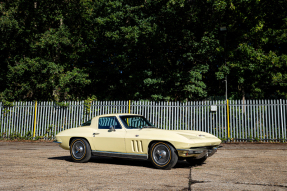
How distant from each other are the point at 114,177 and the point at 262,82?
18.5 metres

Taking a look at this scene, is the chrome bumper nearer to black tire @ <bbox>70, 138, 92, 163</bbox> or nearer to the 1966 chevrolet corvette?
the 1966 chevrolet corvette

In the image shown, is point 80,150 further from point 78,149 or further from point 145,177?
point 145,177

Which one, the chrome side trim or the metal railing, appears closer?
the chrome side trim

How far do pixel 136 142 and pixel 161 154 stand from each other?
76cm

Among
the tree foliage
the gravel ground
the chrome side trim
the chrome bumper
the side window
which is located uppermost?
the tree foliage

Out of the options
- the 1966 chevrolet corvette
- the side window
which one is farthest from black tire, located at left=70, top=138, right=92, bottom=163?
the side window

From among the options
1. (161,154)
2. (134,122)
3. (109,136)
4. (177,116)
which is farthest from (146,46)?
(161,154)

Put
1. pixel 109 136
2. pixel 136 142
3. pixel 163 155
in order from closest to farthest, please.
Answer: pixel 163 155 < pixel 136 142 < pixel 109 136

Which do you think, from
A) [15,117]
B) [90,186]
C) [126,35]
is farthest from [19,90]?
[90,186]

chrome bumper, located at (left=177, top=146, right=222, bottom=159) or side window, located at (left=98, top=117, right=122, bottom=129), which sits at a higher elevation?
side window, located at (left=98, top=117, right=122, bottom=129)

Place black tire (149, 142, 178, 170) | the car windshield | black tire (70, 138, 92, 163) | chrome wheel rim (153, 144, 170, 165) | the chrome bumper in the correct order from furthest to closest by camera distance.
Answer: black tire (70, 138, 92, 163) → the car windshield → chrome wheel rim (153, 144, 170, 165) → black tire (149, 142, 178, 170) → the chrome bumper

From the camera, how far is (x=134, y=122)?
7.73 metres

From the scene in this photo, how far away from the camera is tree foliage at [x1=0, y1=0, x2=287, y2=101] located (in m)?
18.6

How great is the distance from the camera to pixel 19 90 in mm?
21578
